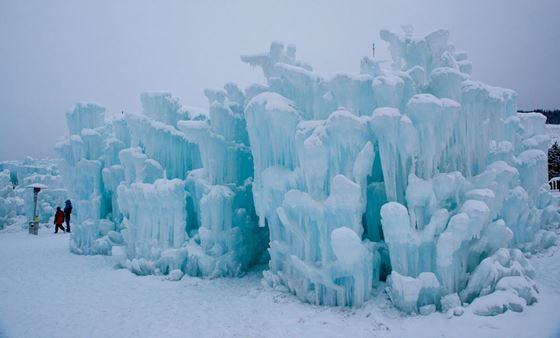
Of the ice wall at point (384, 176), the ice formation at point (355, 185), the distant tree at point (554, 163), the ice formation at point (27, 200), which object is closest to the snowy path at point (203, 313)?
the ice formation at point (355, 185)

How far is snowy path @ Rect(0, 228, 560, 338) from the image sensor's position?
7438 millimetres

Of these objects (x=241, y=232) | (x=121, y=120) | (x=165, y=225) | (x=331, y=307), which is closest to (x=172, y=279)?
(x=165, y=225)

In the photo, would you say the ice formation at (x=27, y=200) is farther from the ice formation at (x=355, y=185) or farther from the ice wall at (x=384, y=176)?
the ice wall at (x=384, y=176)

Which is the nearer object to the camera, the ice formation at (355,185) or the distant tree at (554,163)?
the ice formation at (355,185)

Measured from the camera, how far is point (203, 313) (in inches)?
365

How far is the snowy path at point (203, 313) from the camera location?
7.44 metres

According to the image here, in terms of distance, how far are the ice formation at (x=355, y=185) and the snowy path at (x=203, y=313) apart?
422 millimetres

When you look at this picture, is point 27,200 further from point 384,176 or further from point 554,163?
point 554,163

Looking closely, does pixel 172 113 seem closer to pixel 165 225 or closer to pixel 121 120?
pixel 121 120

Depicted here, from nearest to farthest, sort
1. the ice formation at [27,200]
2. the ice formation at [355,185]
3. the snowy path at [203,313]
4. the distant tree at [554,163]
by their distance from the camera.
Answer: the snowy path at [203,313]
the ice formation at [355,185]
the ice formation at [27,200]
the distant tree at [554,163]

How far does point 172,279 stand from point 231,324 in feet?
13.8

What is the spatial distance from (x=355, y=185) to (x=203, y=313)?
5.05 metres

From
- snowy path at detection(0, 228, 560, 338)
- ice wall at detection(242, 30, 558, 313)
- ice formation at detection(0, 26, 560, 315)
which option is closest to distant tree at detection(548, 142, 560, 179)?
ice formation at detection(0, 26, 560, 315)

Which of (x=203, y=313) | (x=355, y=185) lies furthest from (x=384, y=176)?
(x=203, y=313)
